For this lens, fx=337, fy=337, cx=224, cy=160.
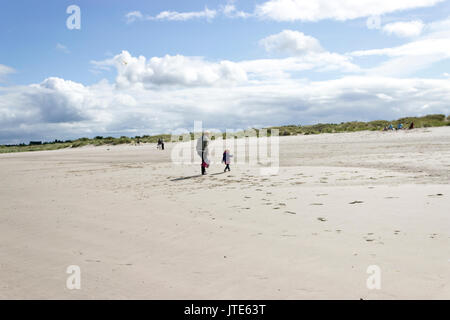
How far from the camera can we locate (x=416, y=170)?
12156 mm

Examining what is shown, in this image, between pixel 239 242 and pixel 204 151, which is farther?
pixel 204 151

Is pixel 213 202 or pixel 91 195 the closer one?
pixel 213 202

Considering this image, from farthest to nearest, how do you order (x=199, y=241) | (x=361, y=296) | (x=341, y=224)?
(x=341, y=224) → (x=199, y=241) → (x=361, y=296)

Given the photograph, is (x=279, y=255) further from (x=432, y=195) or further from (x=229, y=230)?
(x=432, y=195)

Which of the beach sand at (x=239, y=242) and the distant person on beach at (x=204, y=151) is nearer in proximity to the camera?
the beach sand at (x=239, y=242)

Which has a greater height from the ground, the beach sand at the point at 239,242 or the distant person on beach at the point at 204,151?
the distant person on beach at the point at 204,151

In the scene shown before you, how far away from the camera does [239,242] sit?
5602mm

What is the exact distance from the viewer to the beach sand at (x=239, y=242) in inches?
158

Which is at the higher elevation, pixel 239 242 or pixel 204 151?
pixel 204 151

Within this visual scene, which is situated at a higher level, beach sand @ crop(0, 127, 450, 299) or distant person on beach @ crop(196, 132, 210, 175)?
distant person on beach @ crop(196, 132, 210, 175)

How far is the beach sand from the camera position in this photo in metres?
4.02

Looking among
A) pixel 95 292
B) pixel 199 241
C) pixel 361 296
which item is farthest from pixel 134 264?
pixel 361 296

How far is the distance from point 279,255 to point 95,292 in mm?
2521

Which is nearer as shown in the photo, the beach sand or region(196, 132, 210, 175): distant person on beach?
the beach sand
